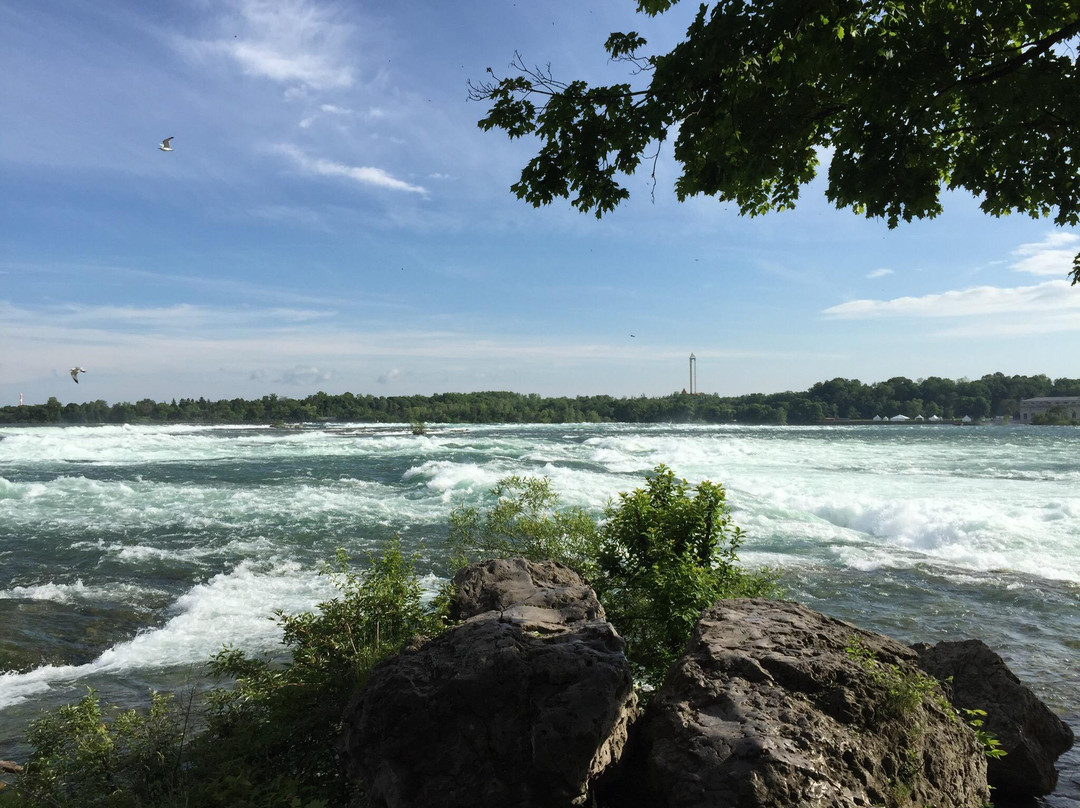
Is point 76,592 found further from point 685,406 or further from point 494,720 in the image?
point 685,406

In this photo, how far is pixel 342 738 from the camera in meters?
4.09

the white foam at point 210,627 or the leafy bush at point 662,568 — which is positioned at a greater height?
the leafy bush at point 662,568

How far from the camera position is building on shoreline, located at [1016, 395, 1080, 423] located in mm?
134000

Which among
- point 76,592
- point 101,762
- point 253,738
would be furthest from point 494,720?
point 76,592

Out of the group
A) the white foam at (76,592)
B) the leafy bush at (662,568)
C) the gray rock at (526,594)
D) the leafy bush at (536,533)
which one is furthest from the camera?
the white foam at (76,592)

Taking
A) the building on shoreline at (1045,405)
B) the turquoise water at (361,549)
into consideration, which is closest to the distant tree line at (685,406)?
the building on shoreline at (1045,405)

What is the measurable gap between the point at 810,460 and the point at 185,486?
3284 cm

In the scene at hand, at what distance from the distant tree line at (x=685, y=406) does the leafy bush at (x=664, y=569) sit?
121m

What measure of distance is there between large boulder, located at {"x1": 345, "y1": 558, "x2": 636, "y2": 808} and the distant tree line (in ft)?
404

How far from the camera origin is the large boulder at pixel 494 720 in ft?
11.9

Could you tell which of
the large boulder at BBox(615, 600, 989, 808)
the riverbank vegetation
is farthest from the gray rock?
the large boulder at BBox(615, 600, 989, 808)

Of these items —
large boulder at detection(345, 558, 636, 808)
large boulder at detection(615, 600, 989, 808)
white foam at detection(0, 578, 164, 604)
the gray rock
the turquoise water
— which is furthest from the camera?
white foam at detection(0, 578, 164, 604)

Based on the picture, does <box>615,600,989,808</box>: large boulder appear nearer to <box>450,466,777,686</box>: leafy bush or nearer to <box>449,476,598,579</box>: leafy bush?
<box>450,466,777,686</box>: leafy bush

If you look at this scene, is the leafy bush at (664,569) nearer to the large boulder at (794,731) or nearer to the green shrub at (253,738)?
the large boulder at (794,731)
